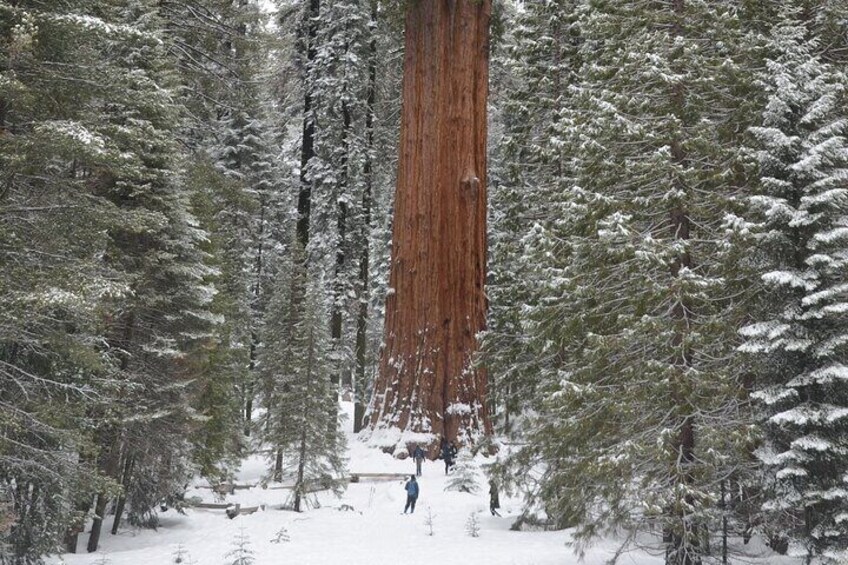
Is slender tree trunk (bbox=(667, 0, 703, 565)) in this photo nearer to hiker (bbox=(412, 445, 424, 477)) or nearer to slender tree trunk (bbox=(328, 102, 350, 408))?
hiker (bbox=(412, 445, 424, 477))

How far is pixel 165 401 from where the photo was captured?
12641 millimetres

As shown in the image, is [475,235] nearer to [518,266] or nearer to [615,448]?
[518,266]

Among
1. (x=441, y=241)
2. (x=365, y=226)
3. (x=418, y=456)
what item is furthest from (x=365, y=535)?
(x=365, y=226)

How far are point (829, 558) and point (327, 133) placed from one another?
75.0 feet

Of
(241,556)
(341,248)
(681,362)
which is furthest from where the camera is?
(341,248)

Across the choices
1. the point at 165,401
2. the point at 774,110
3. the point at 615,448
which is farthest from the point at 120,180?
the point at 774,110

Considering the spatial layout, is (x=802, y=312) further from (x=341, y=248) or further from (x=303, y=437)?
(x=341, y=248)

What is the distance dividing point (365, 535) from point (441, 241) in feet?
22.3

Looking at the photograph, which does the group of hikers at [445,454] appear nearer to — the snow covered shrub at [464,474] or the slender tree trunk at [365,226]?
the snow covered shrub at [464,474]

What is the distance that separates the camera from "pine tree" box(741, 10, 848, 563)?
22.7 feet

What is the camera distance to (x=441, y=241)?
1631cm

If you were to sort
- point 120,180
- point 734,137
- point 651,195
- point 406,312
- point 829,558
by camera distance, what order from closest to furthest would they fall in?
point 829,558 → point 651,195 → point 734,137 → point 120,180 → point 406,312

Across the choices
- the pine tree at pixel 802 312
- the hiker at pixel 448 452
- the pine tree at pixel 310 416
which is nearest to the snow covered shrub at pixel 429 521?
the hiker at pixel 448 452

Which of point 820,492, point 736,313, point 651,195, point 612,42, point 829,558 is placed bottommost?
point 829,558
